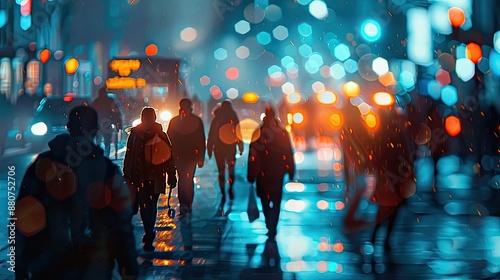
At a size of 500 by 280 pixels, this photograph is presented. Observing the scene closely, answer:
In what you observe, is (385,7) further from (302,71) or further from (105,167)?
(105,167)

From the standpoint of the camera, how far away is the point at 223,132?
56.3 ft

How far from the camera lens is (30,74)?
4269 centimetres

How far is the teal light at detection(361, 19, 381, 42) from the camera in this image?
159 feet

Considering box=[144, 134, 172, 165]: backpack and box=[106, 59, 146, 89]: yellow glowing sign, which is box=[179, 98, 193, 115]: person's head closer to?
box=[144, 134, 172, 165]: backpack

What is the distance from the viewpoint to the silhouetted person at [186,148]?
14.7m

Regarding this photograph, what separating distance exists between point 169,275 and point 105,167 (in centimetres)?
414

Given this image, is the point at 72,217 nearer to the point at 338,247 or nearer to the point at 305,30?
the point at 338,247

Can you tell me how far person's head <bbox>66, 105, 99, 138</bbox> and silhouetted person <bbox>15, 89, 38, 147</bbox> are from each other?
2892cm

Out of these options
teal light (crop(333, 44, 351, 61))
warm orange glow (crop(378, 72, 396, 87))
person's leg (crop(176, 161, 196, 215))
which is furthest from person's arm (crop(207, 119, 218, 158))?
teal light (crop(333, 44, 351, 61))

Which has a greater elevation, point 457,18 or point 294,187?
point 457,18

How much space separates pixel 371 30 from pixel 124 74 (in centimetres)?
1493

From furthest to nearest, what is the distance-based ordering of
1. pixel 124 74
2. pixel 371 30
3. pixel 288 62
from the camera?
pixel 288 62 → pixel 371 30 → pixel 124 74

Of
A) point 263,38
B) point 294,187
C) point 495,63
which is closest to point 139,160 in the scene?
point 294,187

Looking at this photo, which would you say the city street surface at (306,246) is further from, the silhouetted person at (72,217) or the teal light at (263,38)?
the teal light at (263,38)
